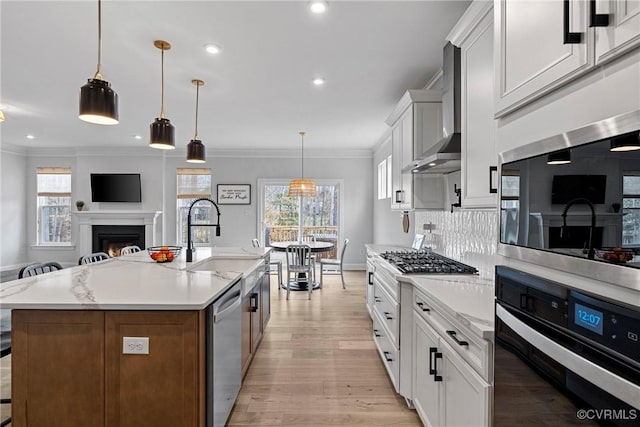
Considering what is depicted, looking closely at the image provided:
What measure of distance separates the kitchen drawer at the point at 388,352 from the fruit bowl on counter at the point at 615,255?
70.3 inches

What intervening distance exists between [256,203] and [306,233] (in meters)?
1.30

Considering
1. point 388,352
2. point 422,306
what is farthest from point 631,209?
point 388,352

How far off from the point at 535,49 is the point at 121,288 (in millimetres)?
2144

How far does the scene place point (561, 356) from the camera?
816 millimetres

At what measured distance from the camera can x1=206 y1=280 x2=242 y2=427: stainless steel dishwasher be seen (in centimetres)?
169

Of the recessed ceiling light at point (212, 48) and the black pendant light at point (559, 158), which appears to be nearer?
the black pendant light at point (559, 158)

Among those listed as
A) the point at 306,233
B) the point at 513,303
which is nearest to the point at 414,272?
the point at 513,303

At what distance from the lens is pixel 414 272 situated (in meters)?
2.27

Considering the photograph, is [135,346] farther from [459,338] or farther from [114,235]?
[114,235]

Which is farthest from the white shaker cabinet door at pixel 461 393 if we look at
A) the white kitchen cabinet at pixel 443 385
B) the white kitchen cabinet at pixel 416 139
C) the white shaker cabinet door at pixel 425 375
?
the white kitchen cabinet at pixel 416 139

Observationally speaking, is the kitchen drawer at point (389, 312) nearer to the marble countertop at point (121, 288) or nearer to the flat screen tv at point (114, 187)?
the marble countertop at point (121, 288)

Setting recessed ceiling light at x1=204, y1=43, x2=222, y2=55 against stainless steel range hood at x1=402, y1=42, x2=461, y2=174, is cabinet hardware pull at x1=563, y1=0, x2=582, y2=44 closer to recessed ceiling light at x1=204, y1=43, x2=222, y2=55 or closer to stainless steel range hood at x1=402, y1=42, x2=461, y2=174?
stainless steel range hood at x1=402, y1=42, x2=461, y2=174

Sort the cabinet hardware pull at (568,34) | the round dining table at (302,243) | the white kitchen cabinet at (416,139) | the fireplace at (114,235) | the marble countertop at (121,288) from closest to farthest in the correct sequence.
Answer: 1. the cabinet hardware pull at (568,34)
2. the marble countertop at (121,288)
3. the white kitchen cabinet at (416,139)
4. the round dining table at (302,243)
5. the fireplace at (114,235)

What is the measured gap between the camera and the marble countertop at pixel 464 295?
4.27 feet
